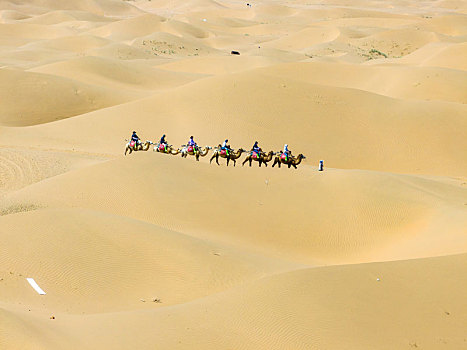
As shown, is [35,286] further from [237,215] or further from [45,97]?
[45,97]

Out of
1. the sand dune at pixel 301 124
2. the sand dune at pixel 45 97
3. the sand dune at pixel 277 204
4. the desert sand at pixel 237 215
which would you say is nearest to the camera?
the desert sand at pixel 237 215

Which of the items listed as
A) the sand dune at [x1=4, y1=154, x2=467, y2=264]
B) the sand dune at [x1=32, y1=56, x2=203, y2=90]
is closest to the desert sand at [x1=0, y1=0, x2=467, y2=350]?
the sand dune at [x1=4, y1=154, x2=467, y2=264]

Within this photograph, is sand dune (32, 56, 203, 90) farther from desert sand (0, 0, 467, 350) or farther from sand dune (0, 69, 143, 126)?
sand dune (0, 69, 143, 126)

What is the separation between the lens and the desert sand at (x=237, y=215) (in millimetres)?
10750

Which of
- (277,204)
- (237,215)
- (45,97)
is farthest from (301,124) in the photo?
(45,97)

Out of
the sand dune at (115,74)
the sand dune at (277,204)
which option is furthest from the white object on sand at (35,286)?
the sand dune at (115,74)

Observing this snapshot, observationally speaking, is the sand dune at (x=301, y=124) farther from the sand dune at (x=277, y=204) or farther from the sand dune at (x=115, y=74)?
the sand dune at (x=115, y=74)

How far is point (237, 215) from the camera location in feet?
62.3

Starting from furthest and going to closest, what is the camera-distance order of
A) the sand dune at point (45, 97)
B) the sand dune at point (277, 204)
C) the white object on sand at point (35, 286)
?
the sand dune at point (45, 97)
the sand dune at point (277, 204)
the white object on sand at point (35, 286)

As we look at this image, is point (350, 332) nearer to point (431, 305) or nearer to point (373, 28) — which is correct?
point (431, 305)

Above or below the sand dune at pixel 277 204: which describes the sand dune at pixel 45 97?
above

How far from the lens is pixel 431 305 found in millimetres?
11562

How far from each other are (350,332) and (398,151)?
76.9 ft

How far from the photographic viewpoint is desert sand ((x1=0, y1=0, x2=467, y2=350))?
1075cm
